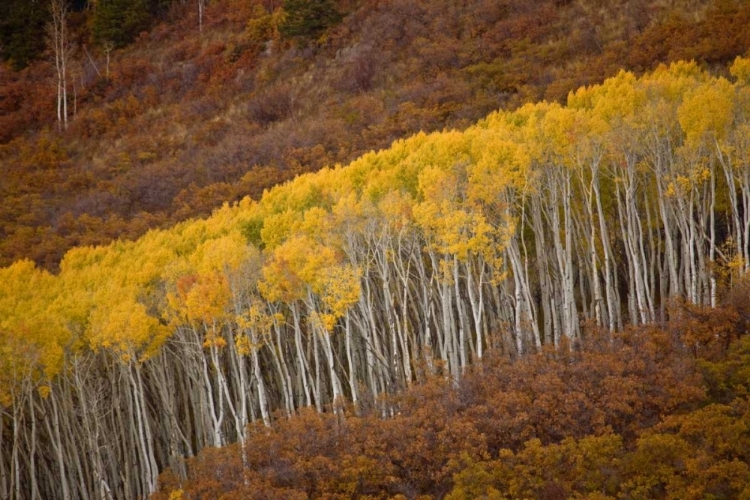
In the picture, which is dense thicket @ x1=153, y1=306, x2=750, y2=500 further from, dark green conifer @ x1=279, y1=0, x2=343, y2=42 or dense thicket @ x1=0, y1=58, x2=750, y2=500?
dark green conifer @ x1=279, y1=0, x2=343, y2=42

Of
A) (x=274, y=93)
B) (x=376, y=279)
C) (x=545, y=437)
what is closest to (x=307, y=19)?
(x=274, y=93)

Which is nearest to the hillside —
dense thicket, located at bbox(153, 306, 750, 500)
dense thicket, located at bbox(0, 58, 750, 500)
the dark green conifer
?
the dark green conifer

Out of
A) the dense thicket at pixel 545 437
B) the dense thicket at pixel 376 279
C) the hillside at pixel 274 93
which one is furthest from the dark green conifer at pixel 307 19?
the dense thicket at pixel 545 437

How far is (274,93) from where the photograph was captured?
5181 cm

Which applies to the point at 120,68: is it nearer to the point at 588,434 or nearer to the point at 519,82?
the point at 519,82

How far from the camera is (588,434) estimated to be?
19.2 metres

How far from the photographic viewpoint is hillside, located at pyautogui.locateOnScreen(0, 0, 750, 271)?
39594mm

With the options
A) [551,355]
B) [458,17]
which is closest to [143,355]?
[551,355]

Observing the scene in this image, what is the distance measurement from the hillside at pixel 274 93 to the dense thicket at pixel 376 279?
8181 millimetres

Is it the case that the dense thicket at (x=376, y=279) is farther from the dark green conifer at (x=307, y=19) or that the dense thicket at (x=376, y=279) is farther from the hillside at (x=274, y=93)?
the dark green conifer at (x=307, y=19)

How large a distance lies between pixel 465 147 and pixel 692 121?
8876mm

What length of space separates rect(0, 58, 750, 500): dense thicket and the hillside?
8.18 m

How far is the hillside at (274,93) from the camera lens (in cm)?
3959

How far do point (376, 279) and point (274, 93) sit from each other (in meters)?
25.5
